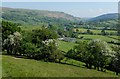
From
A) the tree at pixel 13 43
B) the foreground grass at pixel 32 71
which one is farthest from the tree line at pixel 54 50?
the foreground grass at pixel 32 71

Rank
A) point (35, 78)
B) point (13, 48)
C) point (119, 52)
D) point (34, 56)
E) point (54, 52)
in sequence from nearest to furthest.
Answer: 1. point (35, 78)
2. point (119, 52)
3. point (54, 52)
4. point (34, 56)
5. point (13, 48)

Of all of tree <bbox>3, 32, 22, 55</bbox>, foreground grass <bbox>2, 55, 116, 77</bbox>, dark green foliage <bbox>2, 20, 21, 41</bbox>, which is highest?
dark green foliage <bbox>2, 20, 21, 41</bbox>

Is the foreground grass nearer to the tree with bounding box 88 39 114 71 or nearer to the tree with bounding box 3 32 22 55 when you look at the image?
the tree with bounding box 88 39 114 71

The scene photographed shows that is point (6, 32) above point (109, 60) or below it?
above

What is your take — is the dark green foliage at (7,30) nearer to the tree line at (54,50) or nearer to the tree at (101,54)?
the tree line at (54,50)

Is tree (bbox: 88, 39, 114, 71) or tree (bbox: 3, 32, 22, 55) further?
tree (bbox: 3, 32, 22, 55)

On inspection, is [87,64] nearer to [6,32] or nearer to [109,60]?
[109,60]

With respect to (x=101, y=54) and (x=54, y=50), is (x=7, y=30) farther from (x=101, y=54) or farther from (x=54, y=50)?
(x=101, y=54)

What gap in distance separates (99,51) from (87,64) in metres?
7.65

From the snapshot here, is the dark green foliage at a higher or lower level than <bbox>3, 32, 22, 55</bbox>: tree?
higher

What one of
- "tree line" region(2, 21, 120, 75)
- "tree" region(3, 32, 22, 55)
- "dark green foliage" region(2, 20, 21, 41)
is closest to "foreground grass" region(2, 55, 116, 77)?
"tree line" region(2, 21, 120, 75)

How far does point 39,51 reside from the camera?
79125 millimetres

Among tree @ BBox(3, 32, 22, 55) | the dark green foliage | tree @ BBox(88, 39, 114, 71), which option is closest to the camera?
tree @ BBox(88, 39, 114, 71)

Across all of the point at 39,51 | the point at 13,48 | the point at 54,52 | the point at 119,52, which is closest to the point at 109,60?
the point at 119,52
